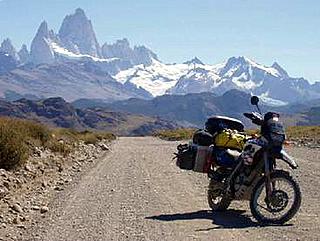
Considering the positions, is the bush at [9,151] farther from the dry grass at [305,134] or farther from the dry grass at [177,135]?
the dry grass at [177,135]

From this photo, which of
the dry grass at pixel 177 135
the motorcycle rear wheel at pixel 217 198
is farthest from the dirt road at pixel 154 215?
the dry grass at pixel 177 135

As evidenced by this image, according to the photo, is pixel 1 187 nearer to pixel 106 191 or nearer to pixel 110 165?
pixel 106 191

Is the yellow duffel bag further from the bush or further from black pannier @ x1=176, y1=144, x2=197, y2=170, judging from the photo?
the bush

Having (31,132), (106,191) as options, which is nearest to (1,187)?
(106,191)

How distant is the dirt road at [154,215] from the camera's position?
1005 centimetres

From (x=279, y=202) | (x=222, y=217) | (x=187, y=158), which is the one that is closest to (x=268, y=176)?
(x=279, y=202)

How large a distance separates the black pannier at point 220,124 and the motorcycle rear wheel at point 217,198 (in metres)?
1.09

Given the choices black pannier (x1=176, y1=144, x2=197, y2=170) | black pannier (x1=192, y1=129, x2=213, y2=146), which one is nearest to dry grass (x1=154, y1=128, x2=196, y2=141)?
black pannier (x1=176, y1=144, x2=197, y2=170)

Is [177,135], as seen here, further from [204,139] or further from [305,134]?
[204,139]

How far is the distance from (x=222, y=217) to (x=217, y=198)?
2.92ft

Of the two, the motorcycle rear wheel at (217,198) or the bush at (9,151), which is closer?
the motorcycle rear wheel at (217,198)

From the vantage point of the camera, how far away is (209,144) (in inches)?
487

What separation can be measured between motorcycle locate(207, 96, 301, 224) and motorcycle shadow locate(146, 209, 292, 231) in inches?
13.3

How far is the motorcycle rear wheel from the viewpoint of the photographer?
480 inches
